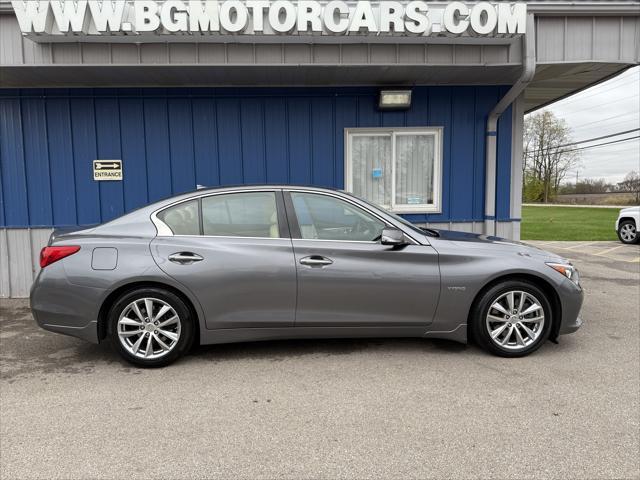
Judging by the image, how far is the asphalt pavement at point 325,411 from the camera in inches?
103

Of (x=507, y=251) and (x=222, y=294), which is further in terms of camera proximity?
(x=507, y=251)

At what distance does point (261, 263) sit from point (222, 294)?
16.7 inches

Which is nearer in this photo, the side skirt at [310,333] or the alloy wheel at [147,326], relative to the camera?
the alloy wheel at [147,326]

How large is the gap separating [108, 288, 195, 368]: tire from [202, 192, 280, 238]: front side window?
2.31 ft

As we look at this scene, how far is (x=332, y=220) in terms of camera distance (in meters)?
4.18

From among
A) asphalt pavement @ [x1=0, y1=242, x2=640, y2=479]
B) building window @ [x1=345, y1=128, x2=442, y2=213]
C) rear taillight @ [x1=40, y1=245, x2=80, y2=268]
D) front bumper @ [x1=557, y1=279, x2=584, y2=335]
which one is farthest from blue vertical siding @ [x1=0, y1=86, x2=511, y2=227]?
front bumper @ [x1=557, y1=279, x2=584, y2=335]

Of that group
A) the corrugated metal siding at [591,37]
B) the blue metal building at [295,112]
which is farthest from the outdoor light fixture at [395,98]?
the corrugated metal siding at [591,37]

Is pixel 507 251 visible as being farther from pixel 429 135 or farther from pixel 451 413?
pixel 429 135

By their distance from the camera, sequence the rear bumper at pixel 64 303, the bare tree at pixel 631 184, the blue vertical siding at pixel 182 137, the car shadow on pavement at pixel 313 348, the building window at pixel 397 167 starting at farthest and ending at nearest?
the bare tree at pixel 631 184, the building window at pixel 397 167, the blue vertical siding at pixel 182 137, the car shadow on pavement at pixel 313 348, the rear bumper at pixel 64 303

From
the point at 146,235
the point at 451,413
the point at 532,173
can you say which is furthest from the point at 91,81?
the point at 532,173

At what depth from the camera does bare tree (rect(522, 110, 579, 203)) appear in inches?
2074

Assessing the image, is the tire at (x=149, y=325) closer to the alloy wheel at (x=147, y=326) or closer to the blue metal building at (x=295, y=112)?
the alloy wheel at (x=147, y=326)

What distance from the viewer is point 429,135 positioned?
7.09 metres

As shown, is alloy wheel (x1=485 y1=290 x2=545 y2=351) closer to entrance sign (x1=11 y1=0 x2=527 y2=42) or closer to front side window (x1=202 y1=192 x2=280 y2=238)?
front side window (x1=202 y1=192 x2=280 y2=238)
